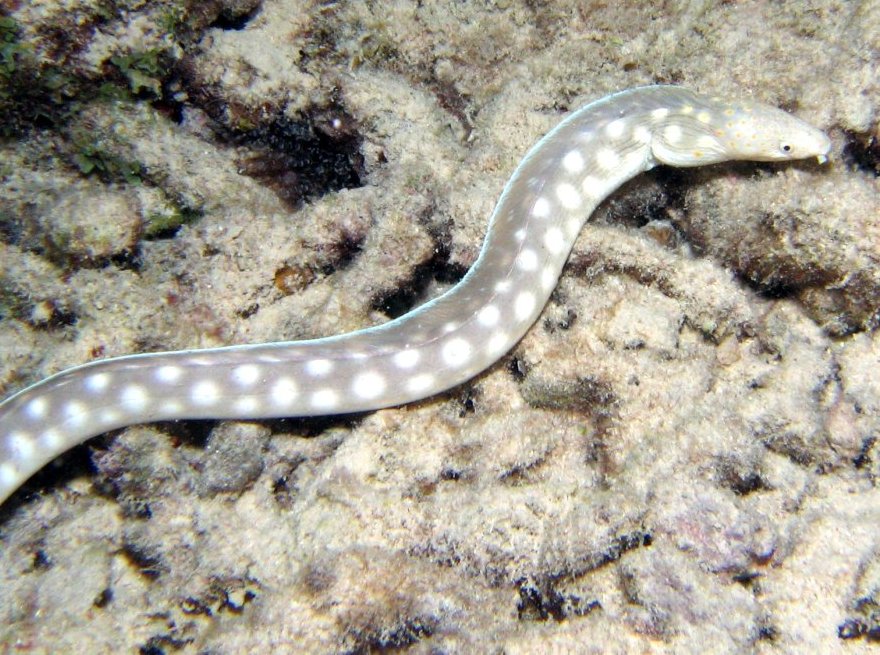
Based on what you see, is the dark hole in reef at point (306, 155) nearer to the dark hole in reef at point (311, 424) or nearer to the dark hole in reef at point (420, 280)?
the dark hole in reef at point (420, 280)

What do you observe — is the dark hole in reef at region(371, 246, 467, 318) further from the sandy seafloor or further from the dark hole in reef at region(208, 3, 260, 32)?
the dark hole in reef at region(208, 3, 260, 32)

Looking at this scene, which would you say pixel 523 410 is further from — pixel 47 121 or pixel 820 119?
pixel 47 121

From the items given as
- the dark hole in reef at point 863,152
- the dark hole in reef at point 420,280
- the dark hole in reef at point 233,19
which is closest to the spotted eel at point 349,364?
the dark hole in reef at point 863,152

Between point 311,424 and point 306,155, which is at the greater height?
point 306,155

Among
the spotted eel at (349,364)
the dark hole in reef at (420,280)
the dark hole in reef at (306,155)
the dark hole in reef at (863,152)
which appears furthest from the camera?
the dark hole in reef at (306,155)

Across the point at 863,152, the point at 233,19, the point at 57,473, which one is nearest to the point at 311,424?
the point at 57,473

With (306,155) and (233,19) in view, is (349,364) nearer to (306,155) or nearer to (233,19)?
(306,155)
